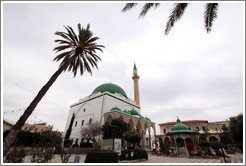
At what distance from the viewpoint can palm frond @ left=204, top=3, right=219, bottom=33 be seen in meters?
5.23

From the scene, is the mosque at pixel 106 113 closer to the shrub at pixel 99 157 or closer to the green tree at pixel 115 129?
the green tree at pixel 115 129

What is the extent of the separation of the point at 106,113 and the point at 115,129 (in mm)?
4933

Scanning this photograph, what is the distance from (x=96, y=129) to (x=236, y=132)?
16715 millimetres

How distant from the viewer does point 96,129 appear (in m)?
19.6

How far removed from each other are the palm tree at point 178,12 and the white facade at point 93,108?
67.2 feet

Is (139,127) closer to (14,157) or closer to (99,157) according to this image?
(99,157)

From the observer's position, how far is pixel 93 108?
26.8 meters

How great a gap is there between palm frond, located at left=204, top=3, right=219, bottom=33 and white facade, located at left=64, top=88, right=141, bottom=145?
70.4ft

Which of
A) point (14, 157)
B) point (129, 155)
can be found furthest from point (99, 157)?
point (14, 157)

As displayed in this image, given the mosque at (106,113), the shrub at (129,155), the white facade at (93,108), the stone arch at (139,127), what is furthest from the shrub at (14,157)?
the stone arch at (139,127)

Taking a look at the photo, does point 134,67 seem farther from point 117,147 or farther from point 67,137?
point 117,147

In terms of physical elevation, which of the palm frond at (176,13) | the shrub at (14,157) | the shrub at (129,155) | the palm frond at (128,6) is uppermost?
the palm frond at (128,6)

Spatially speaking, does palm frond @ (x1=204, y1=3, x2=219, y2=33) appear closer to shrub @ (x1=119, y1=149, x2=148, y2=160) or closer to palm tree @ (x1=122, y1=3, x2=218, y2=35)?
palm tree @ (x1=122, y1=3, x2=218, y2=35)

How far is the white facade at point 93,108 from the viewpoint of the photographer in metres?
25.0
